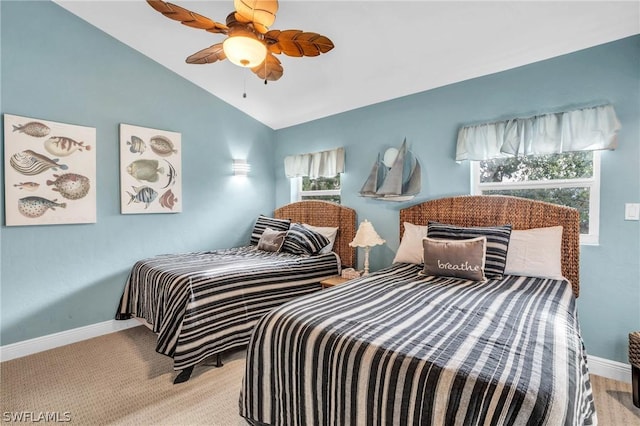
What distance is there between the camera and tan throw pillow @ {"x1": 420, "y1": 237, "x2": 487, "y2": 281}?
2135mm

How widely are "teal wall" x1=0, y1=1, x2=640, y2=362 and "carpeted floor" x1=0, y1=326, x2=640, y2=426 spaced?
1.35ft

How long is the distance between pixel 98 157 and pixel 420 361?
328 centimetres

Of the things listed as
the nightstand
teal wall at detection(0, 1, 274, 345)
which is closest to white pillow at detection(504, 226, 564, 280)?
the nightstand

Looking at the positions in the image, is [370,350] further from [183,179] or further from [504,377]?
[183,179]

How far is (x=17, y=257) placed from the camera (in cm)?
261

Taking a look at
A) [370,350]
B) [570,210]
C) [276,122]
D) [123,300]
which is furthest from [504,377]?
[276,122]

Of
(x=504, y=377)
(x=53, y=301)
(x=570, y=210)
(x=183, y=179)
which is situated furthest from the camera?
(x=183, y=179)

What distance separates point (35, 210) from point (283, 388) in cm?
267

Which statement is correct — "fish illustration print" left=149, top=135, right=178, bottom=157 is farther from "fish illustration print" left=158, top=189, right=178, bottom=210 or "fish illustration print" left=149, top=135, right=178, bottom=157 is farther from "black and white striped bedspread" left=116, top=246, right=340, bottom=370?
"black and white striped bedspread" left=116, top=246, right=340, bottom=370

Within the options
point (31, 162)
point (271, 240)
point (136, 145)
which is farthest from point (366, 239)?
point (31, 162)

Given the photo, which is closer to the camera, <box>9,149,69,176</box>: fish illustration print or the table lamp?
<box>9,149,69,176</box>: fish illustration print

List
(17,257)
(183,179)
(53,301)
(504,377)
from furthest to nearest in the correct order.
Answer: (183,179) → (53,301) → (17,257) → (504,377)

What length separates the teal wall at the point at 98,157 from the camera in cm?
260

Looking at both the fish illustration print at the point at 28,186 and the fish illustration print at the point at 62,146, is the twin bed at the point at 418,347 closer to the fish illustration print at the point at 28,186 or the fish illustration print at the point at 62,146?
the fish illustration print at the point at 28,186
